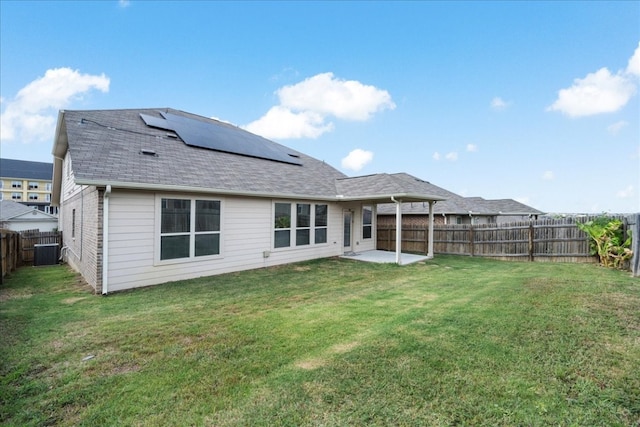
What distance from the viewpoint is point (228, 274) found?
8977 millimetres

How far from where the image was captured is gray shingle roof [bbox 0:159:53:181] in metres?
53.7

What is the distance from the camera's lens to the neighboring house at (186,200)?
7199 mm

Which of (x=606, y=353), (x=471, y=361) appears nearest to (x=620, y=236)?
(x=606, y=353)

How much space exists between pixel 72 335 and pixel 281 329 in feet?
10.1

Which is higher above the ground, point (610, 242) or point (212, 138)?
point (212, 138)

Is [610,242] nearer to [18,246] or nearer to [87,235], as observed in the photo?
[87,235]

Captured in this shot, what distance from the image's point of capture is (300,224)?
11.5 metres

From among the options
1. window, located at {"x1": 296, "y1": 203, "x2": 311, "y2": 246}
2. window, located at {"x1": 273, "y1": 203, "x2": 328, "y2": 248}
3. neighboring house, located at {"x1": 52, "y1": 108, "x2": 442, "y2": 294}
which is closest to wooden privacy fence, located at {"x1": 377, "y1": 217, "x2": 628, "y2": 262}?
neighboring house, located at {"x1": 52, "y1": 108, "x2": 442, "y2": 294}

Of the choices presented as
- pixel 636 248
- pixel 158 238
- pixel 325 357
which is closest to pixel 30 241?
pixel 158 238

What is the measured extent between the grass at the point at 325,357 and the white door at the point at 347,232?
23.1ft

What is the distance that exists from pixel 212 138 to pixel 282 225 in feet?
16.3

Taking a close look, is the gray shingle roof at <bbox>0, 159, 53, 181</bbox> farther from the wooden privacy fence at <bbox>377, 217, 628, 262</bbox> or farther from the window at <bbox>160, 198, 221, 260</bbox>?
the wooden privacy fence at <bbox>377, 217, 628, 262</bbox>

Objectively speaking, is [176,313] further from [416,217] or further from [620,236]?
[416,217]

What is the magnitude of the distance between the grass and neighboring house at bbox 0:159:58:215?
213ft
